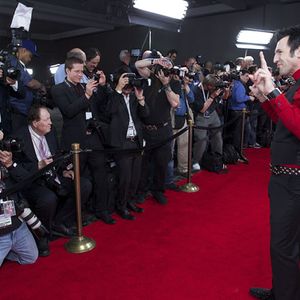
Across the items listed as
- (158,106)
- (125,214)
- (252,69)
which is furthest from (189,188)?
(252,69)

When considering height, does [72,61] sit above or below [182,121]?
above

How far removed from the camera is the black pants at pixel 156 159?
3.73 meters

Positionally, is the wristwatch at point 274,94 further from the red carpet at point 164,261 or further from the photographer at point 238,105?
the photographer at point 238,105

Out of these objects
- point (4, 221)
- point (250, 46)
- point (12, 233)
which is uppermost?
point (250, 46)

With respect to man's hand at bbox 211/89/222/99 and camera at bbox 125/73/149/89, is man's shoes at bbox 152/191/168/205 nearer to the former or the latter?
camera at bbox 125/73/149/89

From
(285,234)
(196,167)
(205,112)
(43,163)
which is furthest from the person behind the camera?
(196,167)

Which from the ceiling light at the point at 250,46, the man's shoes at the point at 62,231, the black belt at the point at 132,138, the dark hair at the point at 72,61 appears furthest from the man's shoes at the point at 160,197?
the ceiling light at the point at 250,46

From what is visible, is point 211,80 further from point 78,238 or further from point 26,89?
point 78,238

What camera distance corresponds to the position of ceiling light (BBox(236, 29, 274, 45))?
824 cm

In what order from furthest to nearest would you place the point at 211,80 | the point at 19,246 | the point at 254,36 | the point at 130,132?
the point at 254,36, the point at 211,80, the point at 130,132, the point at 19,246

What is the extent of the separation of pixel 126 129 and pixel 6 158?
1.21m

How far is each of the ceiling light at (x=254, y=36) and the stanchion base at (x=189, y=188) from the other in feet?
17.3

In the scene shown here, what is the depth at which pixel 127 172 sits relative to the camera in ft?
11.2

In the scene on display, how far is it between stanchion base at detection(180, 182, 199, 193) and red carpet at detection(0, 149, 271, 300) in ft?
1.26
